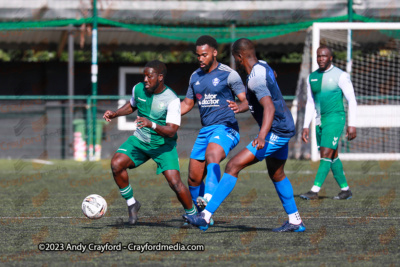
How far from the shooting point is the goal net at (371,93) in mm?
17330

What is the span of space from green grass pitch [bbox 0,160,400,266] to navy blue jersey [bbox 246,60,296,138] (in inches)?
41.5

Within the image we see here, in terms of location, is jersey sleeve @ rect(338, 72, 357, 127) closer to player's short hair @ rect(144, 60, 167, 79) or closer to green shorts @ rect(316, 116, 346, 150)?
green shorts @ rect(316, 116, 346, 150)

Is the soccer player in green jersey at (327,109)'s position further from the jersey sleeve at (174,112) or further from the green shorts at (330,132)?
the jersey sleeve at (174,112)

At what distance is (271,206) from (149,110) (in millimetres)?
2652

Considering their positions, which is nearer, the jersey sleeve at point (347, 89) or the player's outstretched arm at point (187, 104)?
the player's outstretched arm at point (187, 104)

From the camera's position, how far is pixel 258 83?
269 inches

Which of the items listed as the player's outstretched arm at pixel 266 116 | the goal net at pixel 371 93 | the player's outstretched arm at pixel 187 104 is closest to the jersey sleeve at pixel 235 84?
the player's outstretched arm at pixel 187 104

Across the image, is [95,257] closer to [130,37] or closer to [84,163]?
[84,163]

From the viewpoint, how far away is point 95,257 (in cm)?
568

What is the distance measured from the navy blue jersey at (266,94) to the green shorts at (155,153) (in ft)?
3.48

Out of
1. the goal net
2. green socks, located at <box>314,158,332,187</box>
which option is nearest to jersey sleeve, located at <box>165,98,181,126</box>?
green socks, located at <box>314,158,332,187</box>

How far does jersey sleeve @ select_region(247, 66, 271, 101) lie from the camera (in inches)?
269

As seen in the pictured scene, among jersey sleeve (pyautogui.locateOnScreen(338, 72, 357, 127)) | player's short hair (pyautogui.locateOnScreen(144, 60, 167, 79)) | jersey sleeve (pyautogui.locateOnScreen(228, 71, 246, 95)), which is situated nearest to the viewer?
player's short hair (pyautogui.locateOnScreen(144, 60, 167, 79))

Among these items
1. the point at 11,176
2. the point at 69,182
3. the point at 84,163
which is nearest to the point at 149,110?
the point at 69,182
